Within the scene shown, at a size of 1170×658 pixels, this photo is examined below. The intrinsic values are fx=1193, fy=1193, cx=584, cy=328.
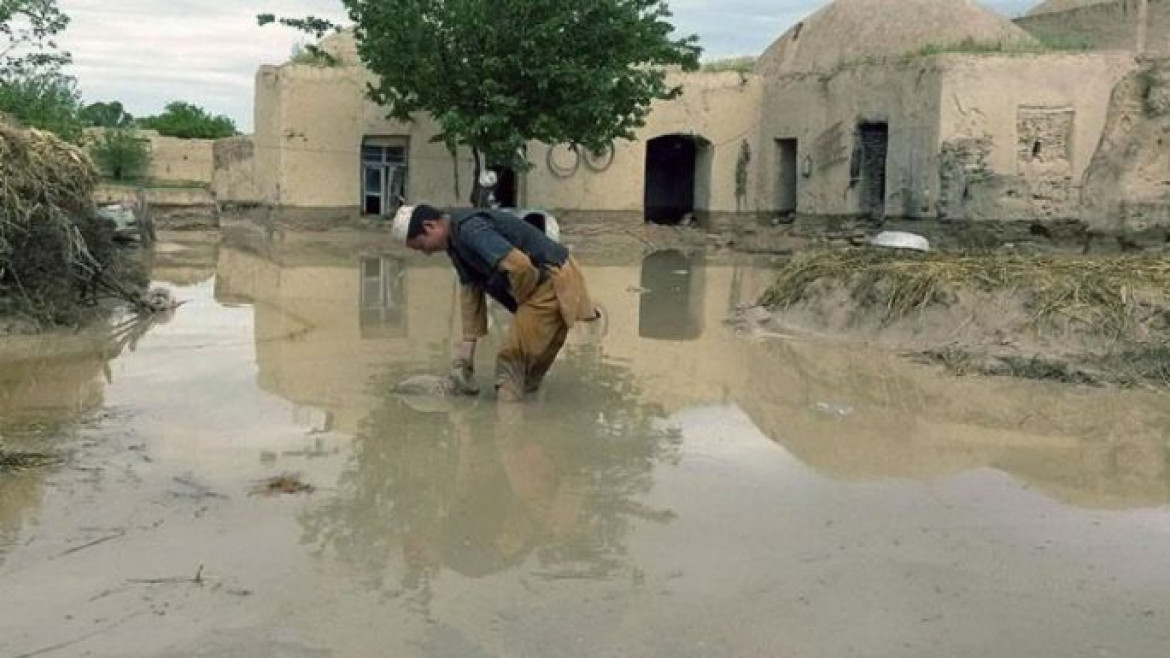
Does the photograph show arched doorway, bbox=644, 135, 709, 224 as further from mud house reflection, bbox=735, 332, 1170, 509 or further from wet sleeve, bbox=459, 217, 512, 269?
wet sleeve, bbox=459, 217, 512, 269

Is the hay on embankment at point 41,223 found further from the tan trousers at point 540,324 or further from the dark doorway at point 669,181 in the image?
the dark doorway at point 669,181

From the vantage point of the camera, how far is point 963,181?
18078 millimetres

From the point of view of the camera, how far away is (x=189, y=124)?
4600cm

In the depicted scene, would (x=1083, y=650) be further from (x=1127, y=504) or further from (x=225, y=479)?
(x=225, y=479)

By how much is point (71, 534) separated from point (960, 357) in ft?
20.4

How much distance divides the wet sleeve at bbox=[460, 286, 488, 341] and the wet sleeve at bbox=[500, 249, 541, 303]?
0.28 meters

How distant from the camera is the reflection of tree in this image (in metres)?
4.29

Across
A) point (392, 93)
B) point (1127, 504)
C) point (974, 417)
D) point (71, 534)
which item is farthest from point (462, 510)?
point (392, 93)

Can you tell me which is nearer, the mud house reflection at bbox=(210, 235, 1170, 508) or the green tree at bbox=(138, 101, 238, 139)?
the mud house reflection at bbox=(210, 235, 1170, 508)

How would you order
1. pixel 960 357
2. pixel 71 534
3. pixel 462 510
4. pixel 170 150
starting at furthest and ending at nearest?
1. pixel 170 150
2. pixel 960 357
3. pixel 462 510
4. pixel 71 534

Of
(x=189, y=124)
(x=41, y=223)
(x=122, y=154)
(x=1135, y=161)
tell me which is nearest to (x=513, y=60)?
(x=1135, y=161)

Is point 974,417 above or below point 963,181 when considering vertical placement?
below

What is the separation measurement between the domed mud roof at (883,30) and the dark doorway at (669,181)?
10.2 feet

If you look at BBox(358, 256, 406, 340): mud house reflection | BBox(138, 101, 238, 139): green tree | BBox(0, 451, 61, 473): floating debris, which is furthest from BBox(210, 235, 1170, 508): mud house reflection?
BBox(138, 101, 238, 139): green tree
